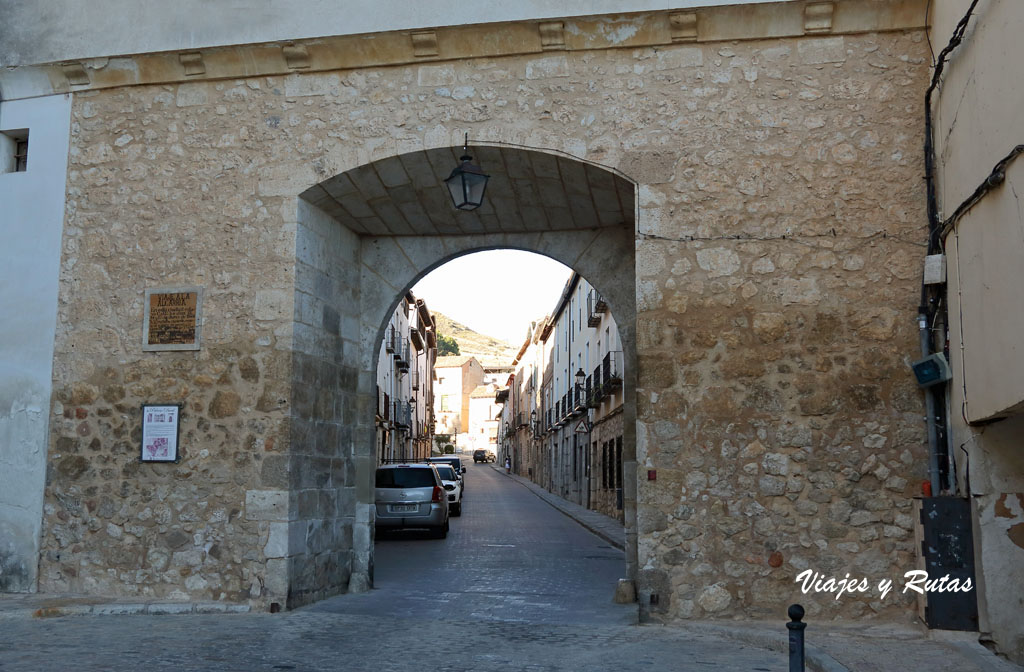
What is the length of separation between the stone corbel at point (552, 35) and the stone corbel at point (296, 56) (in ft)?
6.57

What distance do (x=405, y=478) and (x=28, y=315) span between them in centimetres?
926

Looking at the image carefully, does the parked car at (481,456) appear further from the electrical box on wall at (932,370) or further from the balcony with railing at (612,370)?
the electrical box on wall at (932,370)

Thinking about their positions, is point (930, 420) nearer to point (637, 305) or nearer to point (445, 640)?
point (637, 305)

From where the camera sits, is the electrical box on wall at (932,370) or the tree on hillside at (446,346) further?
the tree on hillside at (446,346)

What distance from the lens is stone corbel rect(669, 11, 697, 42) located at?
7309 mm

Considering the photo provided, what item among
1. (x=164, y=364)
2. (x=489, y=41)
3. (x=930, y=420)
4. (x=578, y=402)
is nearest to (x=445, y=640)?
(x=164, y=364)

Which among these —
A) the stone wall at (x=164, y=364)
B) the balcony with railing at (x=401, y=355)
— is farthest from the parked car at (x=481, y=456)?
the stone wall at (x=164, y=364)

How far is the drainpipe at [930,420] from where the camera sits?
6.69 m

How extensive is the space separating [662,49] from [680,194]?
1.20 meters

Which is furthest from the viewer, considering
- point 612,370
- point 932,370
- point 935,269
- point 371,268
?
point 612,370

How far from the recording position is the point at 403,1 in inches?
302

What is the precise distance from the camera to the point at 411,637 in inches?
260

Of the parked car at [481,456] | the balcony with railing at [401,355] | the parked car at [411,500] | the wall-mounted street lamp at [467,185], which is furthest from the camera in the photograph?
the parked car at [481,456]

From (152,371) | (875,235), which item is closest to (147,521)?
(152,371)
